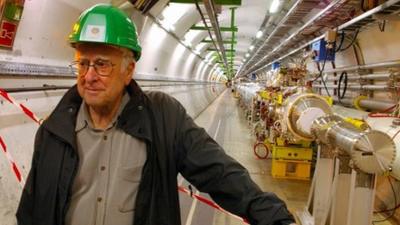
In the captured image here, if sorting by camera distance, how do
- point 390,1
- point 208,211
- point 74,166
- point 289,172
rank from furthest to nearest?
point 289,172 < point 208,211 < point 390,1 < point 74,166

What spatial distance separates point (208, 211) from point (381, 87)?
2.36m

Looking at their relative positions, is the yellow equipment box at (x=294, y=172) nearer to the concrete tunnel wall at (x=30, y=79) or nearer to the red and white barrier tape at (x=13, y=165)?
the concrete tunnel wall at (x=30, y=79)

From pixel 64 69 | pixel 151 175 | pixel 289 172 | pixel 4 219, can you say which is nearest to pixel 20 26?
pixel 64 69

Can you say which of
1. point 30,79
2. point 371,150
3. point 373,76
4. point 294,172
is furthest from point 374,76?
point 30,79

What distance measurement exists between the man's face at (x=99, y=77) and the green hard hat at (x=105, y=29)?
49mm

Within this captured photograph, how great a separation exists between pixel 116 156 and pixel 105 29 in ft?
1.51

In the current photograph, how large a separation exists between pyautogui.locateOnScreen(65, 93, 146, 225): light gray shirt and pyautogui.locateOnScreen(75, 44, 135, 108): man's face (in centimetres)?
13

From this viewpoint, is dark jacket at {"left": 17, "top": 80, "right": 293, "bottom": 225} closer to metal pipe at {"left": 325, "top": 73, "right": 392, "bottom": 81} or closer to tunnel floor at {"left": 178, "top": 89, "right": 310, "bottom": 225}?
tunnel floor at {"left": 178, "top": 89, "right": 310, "bottom": 225}

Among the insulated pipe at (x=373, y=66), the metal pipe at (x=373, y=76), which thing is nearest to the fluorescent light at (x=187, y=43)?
the insulated pipe at (x=373, y=66)

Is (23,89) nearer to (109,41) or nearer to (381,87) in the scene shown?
(109,41)

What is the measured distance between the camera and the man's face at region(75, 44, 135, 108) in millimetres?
1461

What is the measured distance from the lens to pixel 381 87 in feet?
14.5

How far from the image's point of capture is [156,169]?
56.2 inches

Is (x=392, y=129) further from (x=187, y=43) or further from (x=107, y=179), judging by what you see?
(x=187, y=43)
